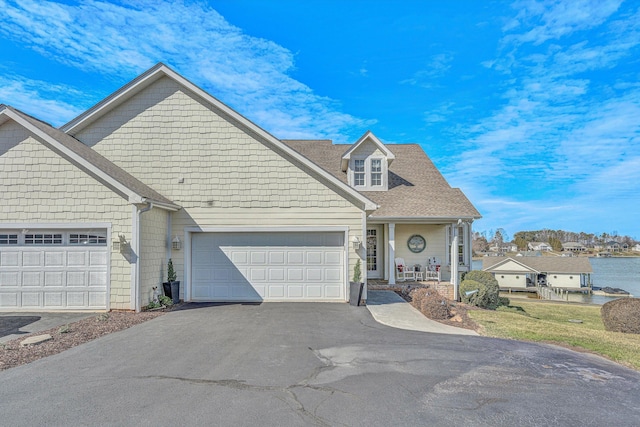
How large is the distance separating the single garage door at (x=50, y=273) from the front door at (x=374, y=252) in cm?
1044

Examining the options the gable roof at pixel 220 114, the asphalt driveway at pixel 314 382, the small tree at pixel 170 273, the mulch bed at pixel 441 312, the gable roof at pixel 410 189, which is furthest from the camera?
the gable roof at pixel 410 189

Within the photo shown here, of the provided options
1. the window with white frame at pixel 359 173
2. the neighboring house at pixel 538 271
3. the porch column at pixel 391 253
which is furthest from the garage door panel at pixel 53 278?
the neighboring house at pixel 538 271

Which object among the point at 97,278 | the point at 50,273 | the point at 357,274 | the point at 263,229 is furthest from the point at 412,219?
the point at 50,273

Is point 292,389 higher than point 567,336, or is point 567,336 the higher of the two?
point 292,389

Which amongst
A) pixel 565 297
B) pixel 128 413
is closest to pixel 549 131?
pixel 565 297

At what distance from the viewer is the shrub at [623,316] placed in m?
9.84

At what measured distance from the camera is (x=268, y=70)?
15789mm

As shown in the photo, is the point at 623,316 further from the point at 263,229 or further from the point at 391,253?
the point at 263,229

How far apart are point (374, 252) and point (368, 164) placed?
402 centimetres

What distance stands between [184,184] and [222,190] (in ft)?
4.08

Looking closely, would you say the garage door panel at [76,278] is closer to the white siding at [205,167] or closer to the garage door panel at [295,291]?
the white siding at [205,167]

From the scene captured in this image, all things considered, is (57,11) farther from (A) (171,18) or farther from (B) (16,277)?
(B) (16,277)

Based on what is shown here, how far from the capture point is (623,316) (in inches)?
393

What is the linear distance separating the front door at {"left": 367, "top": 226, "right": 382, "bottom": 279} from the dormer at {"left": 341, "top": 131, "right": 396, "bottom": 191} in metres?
1.96
